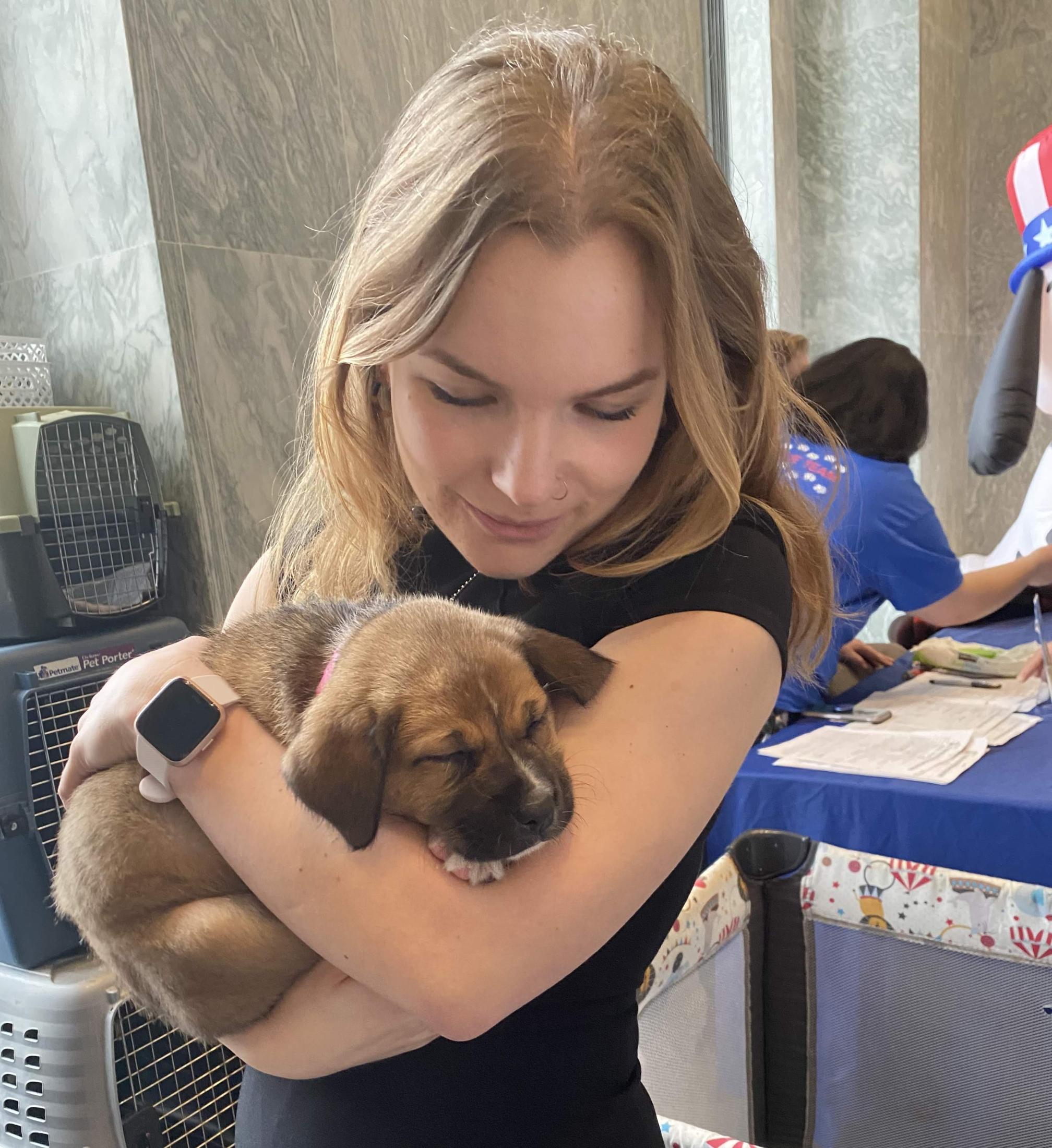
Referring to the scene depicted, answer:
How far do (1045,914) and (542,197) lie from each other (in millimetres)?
1454

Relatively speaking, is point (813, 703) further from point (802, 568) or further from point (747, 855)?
point (802, 568)

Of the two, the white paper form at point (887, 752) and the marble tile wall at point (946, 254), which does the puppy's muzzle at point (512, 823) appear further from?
the marble tile wall at point (946, 254)

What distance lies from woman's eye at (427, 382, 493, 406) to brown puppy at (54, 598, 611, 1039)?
209 millimetres

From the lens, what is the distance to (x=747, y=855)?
1.82 m

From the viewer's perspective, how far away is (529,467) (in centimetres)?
84

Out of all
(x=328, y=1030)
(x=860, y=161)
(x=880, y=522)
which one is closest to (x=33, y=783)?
(x=328, y=1030)

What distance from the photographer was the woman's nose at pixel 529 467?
0.83 m

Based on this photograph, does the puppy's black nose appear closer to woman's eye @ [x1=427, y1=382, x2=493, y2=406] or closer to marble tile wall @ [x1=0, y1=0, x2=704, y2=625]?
woman's eye @ [x1=427, y1=382, x2=493, y2=406]

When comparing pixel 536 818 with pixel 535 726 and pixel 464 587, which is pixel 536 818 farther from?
pixel 464 587

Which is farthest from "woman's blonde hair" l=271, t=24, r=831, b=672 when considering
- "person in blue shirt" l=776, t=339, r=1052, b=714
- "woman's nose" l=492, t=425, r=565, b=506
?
"person in blue shirt" l=776, t=339, r=1052, b=714

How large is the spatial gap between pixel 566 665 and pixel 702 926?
3.28ft

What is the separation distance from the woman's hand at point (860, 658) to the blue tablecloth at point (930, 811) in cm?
59

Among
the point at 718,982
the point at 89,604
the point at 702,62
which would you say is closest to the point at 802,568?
the point at 718,982

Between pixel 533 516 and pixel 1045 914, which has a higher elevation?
pixel 533 516
